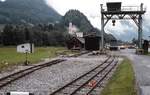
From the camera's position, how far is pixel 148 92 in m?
17.9

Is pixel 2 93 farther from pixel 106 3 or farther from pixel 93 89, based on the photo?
pixel 106 3

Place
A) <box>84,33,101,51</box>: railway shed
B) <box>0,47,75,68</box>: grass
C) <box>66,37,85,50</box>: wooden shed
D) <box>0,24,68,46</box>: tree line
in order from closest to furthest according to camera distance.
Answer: <box>0,47,75,68</box>: grass, <box>84,33,101,51</box>: railway shed, <box>66,37,85,50</box>: wooden shed, <box>0,24,68,46</box>: tree line

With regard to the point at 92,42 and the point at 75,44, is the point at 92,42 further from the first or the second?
the point at 75,44

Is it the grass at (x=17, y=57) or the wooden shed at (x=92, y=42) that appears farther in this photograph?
the wooden shed at (x=92, y=42)

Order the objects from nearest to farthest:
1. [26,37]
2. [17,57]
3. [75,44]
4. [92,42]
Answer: [17,57] → [92,42] → [75,44] → [26,37]

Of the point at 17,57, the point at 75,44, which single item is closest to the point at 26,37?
the point at 75,44

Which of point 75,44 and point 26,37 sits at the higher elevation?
point 26,37

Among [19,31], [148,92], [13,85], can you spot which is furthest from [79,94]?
[19,31]

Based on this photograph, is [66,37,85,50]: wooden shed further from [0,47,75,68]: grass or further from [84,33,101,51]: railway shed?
[0,47,75,68]: grass

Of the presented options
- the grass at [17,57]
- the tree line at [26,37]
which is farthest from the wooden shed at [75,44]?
the grass at [17,57]

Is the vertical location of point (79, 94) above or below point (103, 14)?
below

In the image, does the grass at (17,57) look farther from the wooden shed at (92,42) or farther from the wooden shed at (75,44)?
the wooden shed at (75,44)

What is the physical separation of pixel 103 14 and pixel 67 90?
5944 cm

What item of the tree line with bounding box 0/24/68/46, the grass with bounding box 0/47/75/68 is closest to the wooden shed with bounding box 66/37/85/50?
the tree line with bounding box 0/24/68/46
